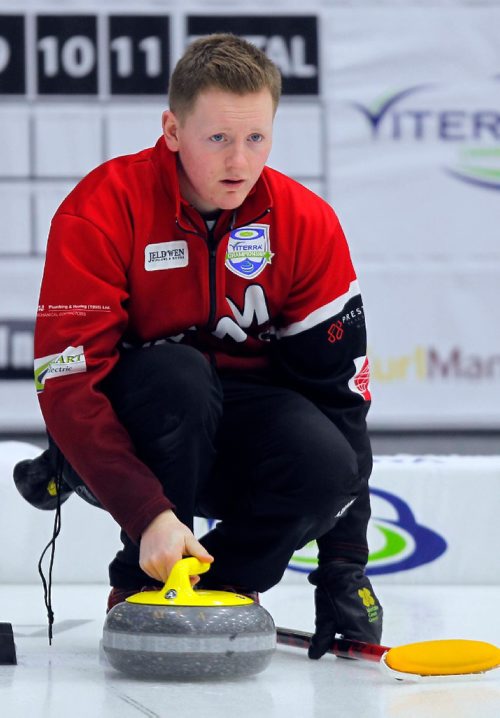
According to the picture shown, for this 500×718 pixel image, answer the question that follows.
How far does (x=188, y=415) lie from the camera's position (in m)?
1.48

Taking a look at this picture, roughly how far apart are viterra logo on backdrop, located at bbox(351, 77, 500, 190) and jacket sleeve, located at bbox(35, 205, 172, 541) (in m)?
A: 2.46

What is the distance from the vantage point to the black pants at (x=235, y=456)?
4.87 ft

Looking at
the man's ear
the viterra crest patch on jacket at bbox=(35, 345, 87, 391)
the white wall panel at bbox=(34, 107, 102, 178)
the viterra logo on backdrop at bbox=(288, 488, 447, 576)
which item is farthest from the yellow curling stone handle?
the white wall panel at bbox=(34, 107, 102, 178)

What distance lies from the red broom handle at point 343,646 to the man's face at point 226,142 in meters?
0.57

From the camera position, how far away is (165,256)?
5.01 ft

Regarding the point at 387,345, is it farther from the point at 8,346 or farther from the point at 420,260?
the point at 8,346

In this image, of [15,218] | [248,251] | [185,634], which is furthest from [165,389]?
[15,218]

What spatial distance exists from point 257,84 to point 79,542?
1.11 meters

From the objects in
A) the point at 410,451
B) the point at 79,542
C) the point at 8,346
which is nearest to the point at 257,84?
the point at 79,542

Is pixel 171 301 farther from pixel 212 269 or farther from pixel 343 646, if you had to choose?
pixel 343 646

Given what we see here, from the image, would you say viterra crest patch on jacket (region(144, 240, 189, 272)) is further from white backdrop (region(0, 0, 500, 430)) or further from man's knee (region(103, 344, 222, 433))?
white backdrop (region(0, 0, 500, 430))

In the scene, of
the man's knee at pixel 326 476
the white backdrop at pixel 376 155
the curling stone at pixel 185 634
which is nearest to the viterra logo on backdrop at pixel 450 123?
the white backdrop at pixel 376 155

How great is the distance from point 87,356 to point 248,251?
261 mm

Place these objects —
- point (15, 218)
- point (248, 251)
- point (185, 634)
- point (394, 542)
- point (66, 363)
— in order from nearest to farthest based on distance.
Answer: point (185, 634)
point (66, 363)
point (248, 251)
point (394, 542)
point (15, 218)
